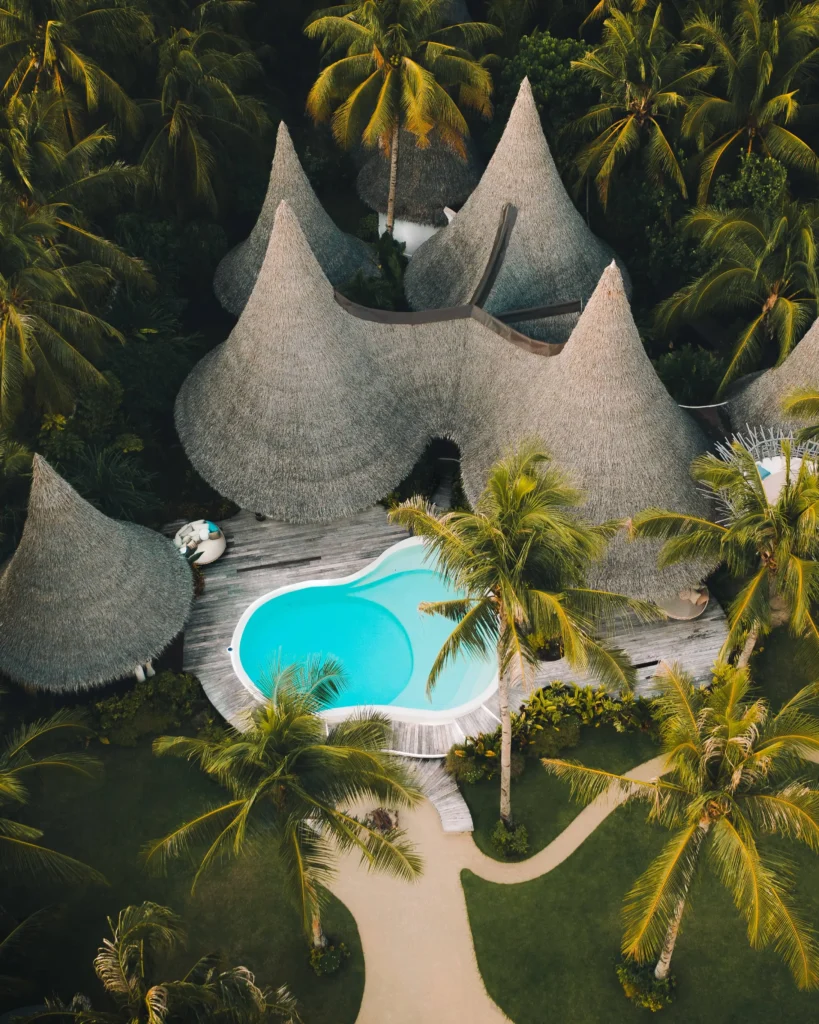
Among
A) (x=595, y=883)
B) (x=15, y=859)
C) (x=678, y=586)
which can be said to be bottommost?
(x=595, y=883)

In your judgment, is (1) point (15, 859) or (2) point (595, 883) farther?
(2) point (595, 883)

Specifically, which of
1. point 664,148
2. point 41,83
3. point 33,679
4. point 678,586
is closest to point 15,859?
point 33,679

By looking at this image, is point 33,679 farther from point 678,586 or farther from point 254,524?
point 678,586

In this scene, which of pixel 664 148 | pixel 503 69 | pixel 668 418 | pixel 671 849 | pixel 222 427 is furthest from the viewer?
pixel 503 69

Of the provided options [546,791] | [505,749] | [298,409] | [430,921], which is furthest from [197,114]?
[430,921]

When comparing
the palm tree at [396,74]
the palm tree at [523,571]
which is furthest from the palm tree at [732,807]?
the palm tree at [396,74]

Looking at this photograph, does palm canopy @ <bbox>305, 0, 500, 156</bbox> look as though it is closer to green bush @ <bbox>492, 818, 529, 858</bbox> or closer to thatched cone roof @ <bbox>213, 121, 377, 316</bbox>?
thatched cone roof @ <bbox>213, 121, 377, 316</bbox>

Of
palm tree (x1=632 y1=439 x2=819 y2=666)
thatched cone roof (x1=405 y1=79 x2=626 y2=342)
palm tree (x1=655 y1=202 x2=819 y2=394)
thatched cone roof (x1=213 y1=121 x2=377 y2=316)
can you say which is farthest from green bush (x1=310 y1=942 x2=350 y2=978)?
thatched cone roof (x1=213 y1=121 x2=377 y2=316)
